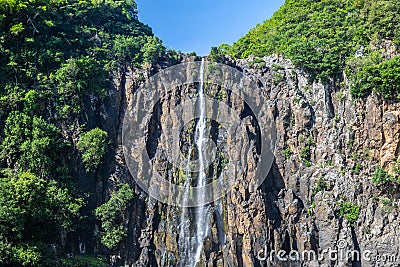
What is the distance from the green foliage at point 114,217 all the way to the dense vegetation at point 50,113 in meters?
0.11

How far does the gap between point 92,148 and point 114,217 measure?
13.4 feet

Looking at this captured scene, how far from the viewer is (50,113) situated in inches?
1076

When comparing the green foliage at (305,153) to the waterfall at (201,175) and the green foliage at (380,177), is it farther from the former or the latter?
the waterfall at (201,175)

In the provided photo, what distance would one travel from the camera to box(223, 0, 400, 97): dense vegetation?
26125 millimetres

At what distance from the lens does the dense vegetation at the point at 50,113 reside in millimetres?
22438

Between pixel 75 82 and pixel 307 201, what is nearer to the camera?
pixel 307 201

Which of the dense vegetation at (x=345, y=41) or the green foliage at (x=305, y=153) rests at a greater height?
the dense vegetation at (x=345, y=41)

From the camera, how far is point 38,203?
75.5 ft

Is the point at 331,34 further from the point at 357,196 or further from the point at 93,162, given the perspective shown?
the point at 93,162

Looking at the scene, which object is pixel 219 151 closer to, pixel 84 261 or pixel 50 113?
pixel 84 261

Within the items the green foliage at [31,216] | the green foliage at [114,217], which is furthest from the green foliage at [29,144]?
the green foliage at [114,217]

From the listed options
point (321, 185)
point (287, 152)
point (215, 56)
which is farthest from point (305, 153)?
point (215, 56)

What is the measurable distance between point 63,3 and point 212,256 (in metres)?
19.9

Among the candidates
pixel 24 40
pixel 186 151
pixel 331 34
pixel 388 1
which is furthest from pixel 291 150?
pixel 24 40
